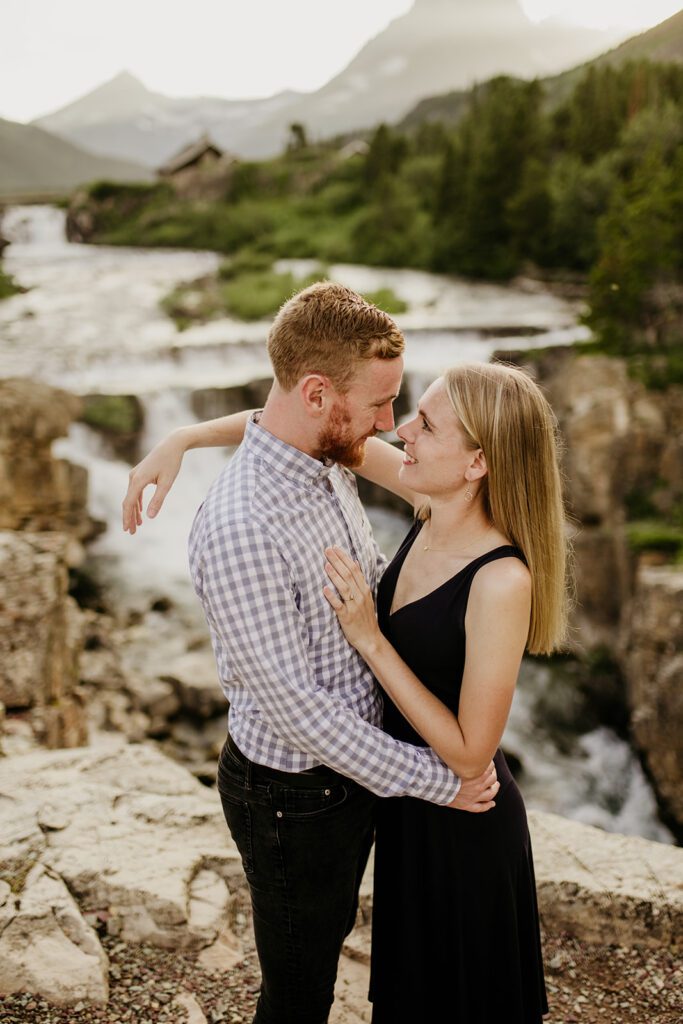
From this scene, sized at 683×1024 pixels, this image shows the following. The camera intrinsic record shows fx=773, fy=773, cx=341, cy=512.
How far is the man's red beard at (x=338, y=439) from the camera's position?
212 centimetres

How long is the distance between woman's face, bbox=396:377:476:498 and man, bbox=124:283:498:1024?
0.11 meters

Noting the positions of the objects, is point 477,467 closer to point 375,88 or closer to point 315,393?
point 315,393

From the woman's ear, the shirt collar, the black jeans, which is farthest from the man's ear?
the black jeans

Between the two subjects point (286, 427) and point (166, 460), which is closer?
point (286, 427)

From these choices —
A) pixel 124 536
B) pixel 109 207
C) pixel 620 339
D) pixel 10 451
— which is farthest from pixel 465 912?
pixel 109 207

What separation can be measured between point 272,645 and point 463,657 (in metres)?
0.58

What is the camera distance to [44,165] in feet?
101

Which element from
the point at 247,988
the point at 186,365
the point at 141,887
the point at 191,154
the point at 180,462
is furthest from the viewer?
the point at 191,154

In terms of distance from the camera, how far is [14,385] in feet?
30.7

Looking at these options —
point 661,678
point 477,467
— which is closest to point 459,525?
point 477,467

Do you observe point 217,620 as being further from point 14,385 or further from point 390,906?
point 14,385

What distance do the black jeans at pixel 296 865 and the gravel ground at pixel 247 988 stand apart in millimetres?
741

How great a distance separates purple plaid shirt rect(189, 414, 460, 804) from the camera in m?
1.87

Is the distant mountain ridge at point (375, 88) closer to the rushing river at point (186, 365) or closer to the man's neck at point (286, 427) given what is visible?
the rushing river at point (186, 365)
